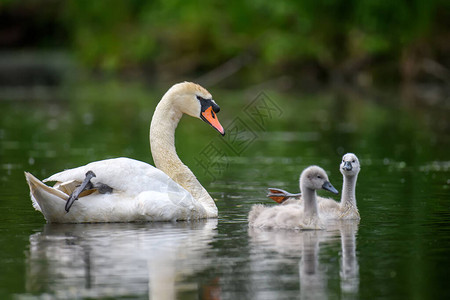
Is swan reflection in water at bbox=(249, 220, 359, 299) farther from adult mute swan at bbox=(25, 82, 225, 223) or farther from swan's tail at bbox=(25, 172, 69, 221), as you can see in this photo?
swan's tail at bbox=(25, 172, 69, 221)

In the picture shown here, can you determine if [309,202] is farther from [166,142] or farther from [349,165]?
[166,142]

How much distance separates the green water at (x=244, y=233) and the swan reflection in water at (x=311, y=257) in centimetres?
1

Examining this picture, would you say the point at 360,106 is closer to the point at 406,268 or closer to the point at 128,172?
the point at 128,172

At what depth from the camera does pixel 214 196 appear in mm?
12398

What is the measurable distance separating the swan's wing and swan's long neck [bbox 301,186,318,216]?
57.0 inches

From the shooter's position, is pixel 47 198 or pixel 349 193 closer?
pixel 47 198

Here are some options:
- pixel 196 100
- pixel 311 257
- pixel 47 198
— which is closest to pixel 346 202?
pixel 196 100

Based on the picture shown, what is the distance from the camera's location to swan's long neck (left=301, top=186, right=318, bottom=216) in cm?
953

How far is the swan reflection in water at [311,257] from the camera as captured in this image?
690 cm

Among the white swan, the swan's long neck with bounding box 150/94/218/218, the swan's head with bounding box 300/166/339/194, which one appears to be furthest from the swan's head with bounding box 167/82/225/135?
the swan's head with bounding box 300/166/339/194

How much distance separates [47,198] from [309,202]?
2.64 m

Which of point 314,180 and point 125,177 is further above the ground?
point 125,177

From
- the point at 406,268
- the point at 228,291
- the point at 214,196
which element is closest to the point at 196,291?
the point at 228,291

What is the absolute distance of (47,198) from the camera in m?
9.60
